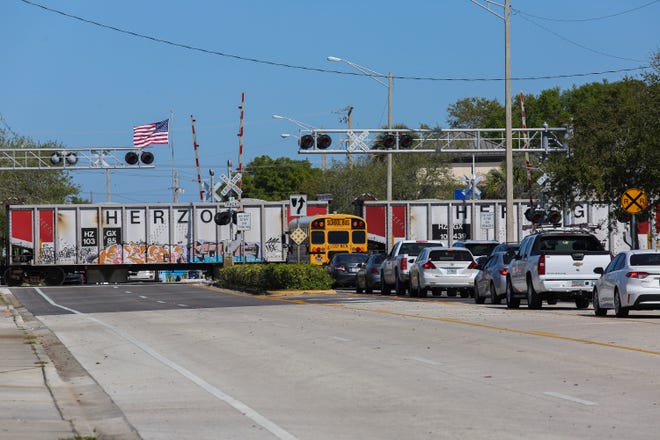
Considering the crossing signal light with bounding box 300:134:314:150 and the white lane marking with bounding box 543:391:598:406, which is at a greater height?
the crossing signal light with bounding box 300:134:314:150

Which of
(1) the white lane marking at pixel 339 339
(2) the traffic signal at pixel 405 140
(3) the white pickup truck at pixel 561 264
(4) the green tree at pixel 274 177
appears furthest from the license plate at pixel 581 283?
(4) the green tree at pixel 274 177

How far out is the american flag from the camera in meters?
60.1

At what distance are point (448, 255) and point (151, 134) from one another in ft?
81.8

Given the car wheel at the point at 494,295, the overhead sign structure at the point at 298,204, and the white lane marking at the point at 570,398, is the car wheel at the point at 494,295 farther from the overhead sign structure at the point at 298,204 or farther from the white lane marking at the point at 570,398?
the white lane marking at the point at 570,398

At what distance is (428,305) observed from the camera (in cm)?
3344

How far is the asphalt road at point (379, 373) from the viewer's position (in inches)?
434

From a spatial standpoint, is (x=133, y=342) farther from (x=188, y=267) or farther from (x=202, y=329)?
(x=188, y=267)

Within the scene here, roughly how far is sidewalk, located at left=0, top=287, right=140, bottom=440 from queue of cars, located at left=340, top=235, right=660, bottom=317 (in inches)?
455

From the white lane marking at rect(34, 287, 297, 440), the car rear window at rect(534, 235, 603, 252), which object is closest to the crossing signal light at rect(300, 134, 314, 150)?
the car rear window at rect(534, 235, 603, 252)

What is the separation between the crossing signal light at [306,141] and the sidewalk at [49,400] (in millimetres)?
30493

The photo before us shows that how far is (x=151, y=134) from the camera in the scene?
60.5m

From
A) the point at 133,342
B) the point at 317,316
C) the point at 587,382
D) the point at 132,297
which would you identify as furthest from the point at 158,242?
the point at 587,382

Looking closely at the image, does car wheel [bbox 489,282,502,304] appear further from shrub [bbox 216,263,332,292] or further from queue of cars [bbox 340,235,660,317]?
shrub [bbox 216,263,332,292]

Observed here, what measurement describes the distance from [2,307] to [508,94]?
18.8 m
